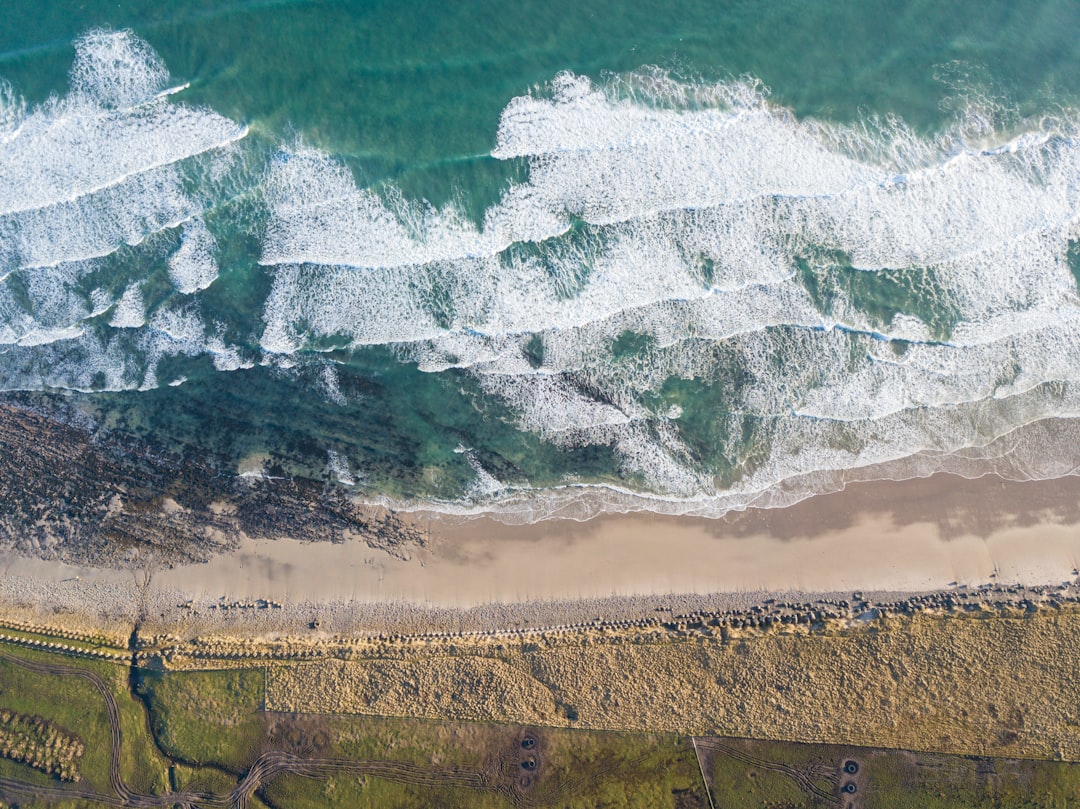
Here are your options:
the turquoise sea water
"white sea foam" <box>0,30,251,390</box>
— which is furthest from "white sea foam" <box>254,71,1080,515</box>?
"white sea foam" <box>0,30,251,390</box>

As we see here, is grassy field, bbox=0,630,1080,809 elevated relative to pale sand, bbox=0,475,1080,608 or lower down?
lower down

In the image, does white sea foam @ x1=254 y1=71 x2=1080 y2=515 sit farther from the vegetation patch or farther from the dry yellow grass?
the vegetation patch

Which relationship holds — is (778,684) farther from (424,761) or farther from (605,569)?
(424,761)

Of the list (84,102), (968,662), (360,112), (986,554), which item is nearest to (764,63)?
(360,112)

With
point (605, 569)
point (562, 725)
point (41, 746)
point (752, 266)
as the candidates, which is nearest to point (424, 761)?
point (562, 725)

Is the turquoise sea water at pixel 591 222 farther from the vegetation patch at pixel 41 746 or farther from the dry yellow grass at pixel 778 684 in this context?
the vegetation patch at pixel 41 746

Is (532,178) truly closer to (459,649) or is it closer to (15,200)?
(459,649)
